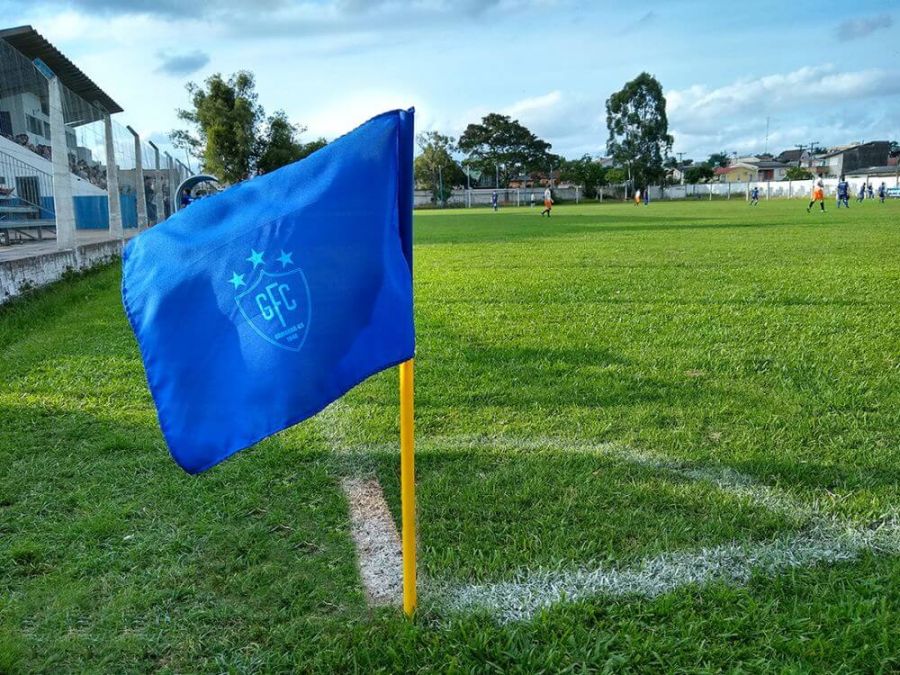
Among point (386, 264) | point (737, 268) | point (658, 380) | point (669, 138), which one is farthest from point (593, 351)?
point (669, 138)

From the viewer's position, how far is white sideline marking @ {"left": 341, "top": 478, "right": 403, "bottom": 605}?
8.34 feet

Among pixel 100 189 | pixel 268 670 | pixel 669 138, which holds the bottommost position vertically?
pixel 268 670

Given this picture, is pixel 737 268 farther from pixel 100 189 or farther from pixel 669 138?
pixel 669 138

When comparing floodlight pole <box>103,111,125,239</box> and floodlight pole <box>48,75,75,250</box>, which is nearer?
floodlight pole <box>48,75,75,250</box>

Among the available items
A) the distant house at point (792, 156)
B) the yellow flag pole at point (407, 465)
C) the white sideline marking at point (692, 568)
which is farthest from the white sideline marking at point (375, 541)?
the distant house at point (792, 156)

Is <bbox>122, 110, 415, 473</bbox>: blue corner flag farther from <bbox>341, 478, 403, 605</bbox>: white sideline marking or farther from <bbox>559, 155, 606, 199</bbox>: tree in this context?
<bbox>559, 155, 606, 199</bbox>: tree

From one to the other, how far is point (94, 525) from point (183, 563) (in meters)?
0.57

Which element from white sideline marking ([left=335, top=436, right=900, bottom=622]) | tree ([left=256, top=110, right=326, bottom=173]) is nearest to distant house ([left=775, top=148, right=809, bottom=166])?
tree ([left=256, top=110, right=326, bottom=173])

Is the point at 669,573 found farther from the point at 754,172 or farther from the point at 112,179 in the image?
the point at 754,172

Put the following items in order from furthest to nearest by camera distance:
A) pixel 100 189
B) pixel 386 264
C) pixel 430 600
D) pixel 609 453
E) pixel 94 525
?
pixel 100 189 → pixel 609 453 → pixel 94 525 → pixel 430 600 → pixel 386 264

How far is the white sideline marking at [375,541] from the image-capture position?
2541mm

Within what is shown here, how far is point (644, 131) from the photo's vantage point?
81250 mm

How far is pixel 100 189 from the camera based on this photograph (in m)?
17.3

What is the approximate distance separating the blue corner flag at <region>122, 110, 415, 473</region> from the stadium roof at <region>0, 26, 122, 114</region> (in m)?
26.8
